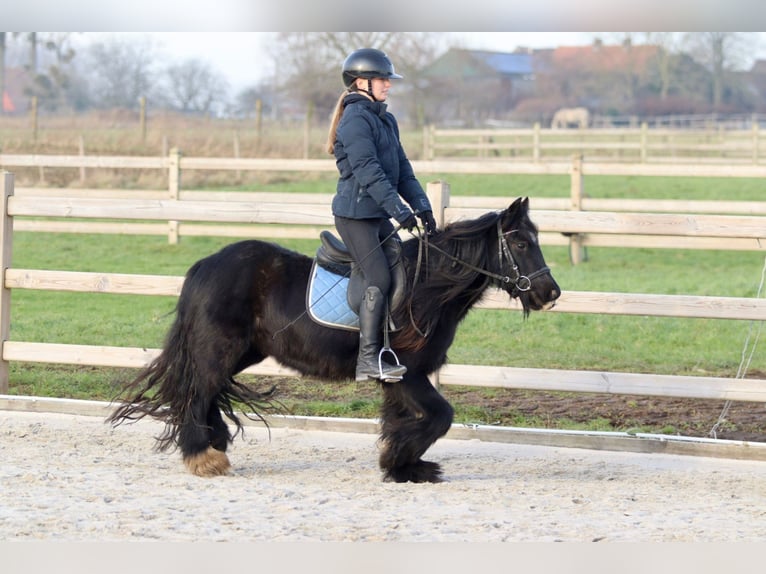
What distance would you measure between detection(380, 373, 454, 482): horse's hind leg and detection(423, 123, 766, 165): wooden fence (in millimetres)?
18287

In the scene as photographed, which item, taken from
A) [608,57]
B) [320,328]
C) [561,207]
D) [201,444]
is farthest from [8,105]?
[320,328]

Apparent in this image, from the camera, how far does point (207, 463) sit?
5332 millimetres

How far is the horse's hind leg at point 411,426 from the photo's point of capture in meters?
5.24

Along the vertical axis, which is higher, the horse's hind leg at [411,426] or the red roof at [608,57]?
the red roof at [608,57]

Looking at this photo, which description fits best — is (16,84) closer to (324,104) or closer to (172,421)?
(324,104)

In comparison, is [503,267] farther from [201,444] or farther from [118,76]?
[118,76]

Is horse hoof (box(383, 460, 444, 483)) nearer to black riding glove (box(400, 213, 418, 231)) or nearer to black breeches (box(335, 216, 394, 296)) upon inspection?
black breeches (box(335, 216, 394, 296))

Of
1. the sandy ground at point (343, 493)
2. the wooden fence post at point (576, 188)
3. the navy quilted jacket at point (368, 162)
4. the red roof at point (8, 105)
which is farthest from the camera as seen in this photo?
the red roof at point (8, 105)

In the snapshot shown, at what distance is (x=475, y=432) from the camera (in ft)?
20.9

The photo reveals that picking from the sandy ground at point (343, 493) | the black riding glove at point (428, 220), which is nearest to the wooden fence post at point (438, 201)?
the sandy ground at point (343, 493)

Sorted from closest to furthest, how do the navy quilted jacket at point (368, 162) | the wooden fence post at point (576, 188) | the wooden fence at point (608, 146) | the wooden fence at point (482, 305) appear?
1. the navy quilted jacket at point (368, 162)
2. the wooden fence at point (482, 305)
3. the wooden fence post at point (576, 188)
4. the wooden fence at point (608, 146)

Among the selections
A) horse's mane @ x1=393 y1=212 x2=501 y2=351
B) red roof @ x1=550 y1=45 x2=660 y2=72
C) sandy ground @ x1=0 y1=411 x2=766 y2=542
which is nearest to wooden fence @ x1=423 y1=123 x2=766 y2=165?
red roof @ x1=550 y1=45 x2=660 y2=72

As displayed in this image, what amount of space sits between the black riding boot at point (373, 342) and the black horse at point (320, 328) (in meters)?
0.12

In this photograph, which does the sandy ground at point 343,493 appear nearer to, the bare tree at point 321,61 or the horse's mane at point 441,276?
the horse's mane at point 441,276
